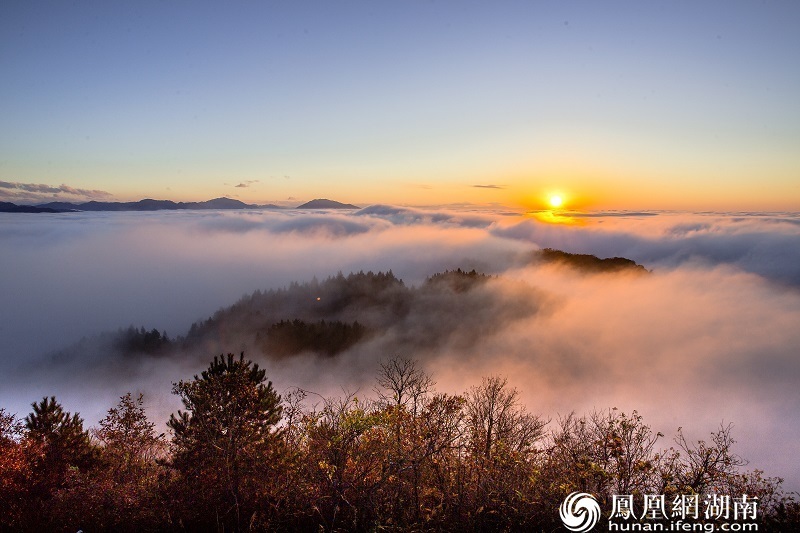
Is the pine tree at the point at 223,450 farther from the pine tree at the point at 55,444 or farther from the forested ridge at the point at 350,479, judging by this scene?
the pine tree at the point at 55,444

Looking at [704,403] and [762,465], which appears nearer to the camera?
[762,465]

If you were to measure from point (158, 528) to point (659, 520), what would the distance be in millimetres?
22863

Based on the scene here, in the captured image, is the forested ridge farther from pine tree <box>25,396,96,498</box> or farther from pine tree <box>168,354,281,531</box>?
pine tree <box>25,396,96,498</box>

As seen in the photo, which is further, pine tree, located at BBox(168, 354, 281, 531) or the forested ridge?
pine tree, located at BBox(168, 354, 281, 531)

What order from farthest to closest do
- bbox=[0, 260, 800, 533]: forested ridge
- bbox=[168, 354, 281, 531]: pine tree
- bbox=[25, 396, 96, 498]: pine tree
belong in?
bbox=[25, 396, 96, 498]: pine tree → bbox=[168, 354, 281, 531]: pine tree → bbox=[0, 260, 800, 533]: forested ridge

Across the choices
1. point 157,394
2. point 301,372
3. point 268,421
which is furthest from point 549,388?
point 157,394

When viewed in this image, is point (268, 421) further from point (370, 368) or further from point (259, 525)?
point (370, 368)

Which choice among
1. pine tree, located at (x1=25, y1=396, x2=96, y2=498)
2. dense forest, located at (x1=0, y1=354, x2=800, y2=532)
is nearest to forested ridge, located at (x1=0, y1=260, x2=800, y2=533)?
dense forest, located at (x1=0, y1=354, x2=800, y2=532)

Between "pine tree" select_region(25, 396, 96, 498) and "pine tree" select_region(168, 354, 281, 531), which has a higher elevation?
"pine tree" select_region(168, 354, 281, 531)

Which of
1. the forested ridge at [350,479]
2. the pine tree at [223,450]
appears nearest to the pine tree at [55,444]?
the forested ridge at [350,479]

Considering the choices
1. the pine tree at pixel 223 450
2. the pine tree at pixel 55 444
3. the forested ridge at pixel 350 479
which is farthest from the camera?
the pine tree at pixel 55 444

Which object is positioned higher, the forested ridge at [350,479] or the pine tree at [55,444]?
the forested ridge at [350,479]

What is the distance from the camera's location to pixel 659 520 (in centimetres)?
1658

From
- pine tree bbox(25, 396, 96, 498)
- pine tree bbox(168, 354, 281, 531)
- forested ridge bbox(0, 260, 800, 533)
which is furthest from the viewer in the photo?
pine tree bbox(25, 396, 96, 498)
